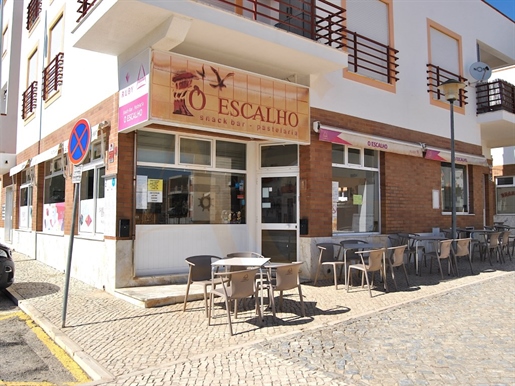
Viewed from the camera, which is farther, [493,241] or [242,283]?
[493,241]

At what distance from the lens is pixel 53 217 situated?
12.3m

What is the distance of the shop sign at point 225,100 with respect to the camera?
24.0 feet

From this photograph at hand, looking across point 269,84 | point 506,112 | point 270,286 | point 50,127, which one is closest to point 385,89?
point 269,84

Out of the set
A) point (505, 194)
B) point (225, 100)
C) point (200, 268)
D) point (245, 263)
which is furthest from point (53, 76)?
point (505, 194)

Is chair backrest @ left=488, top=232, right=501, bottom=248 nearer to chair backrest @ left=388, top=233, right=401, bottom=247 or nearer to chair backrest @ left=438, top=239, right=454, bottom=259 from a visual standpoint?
chair backrest @ left=388, top=233, right=401, bottom=247

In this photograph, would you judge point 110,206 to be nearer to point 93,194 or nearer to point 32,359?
point 93,194

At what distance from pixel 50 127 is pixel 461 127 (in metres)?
12.2

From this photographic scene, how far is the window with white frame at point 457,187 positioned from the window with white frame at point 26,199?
1272cm

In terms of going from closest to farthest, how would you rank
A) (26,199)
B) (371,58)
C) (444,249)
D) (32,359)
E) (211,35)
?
1. (32,359)
2. (211,35)
3. (444,249)
4. (371,58)
5. (26,199)

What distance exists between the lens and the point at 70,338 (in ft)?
17.6

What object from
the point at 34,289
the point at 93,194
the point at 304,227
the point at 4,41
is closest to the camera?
the point at 34,289

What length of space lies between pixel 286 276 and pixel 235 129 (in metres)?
3.14

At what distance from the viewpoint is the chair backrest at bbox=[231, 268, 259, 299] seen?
550 cm

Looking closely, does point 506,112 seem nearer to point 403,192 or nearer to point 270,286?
point 403,192
